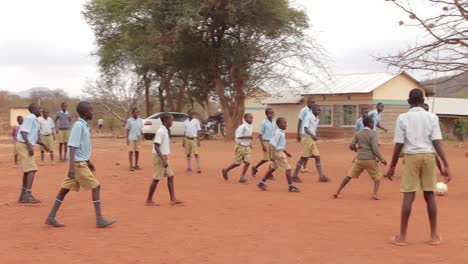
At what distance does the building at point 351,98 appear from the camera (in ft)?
99.8

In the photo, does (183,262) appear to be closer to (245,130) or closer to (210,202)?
(210,202)

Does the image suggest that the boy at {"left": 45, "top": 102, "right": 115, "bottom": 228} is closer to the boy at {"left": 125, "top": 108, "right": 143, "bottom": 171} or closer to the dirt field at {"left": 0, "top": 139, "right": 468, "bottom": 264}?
the dirt field at {"left": 0, "top": 139, "right": 468, "bottom": 264}

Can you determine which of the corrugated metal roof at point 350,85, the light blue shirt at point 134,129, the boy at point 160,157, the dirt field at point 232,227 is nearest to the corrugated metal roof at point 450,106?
the corrugated metal roof at point 350,85

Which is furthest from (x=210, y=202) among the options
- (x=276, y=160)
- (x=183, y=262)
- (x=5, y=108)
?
(x=5, y=108)

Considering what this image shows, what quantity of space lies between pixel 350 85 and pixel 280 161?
2353cm

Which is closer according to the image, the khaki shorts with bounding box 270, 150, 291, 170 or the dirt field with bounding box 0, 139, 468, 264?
the dirt field with bounding box 0, 139, 468, 264

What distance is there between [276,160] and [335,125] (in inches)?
915

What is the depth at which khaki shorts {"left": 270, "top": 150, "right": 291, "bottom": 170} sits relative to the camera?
9.99m

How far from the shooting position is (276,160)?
1011 cm

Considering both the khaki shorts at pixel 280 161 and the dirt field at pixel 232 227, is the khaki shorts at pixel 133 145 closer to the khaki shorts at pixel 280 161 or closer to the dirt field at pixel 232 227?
the dirt field at pixel 232 227

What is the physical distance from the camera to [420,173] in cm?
599

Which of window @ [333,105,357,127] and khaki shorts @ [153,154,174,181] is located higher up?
window @ [333,105,357,127]

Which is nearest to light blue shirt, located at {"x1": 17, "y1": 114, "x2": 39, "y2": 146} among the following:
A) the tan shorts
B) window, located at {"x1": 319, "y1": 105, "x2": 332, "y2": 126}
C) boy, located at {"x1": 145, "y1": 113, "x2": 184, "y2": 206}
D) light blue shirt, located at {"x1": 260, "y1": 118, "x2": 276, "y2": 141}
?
the tan shorts

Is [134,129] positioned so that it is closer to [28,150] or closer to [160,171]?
[28,150]
